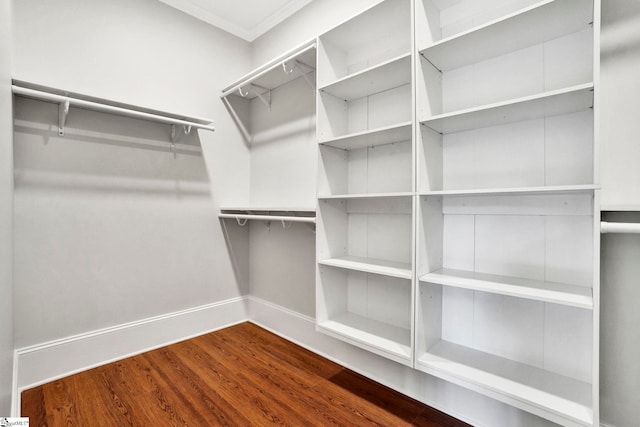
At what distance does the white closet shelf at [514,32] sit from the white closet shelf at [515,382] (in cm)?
145

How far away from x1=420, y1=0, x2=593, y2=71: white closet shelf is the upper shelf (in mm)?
870

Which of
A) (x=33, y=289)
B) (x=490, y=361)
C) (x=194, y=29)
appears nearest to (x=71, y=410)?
(x=33, y=289)

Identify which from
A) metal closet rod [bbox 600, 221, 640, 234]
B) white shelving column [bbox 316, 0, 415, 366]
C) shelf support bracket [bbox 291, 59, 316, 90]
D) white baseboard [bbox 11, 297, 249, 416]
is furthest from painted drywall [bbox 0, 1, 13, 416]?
metal closet rod [bbox 600, 221, 640, 234]

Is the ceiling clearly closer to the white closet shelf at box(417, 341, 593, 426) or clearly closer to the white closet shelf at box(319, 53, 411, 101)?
the white closet shelf at box(319, 53, 411, 101)

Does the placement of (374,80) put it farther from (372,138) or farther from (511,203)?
(511,203)

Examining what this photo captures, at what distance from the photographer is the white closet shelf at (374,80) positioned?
1.56m

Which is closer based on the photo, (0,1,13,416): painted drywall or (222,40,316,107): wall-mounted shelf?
(0,1,13,416): painted drywall

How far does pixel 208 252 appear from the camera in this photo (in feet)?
8.91

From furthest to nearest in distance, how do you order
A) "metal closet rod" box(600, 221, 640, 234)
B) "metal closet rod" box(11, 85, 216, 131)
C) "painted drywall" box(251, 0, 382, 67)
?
"painted drywall" box(251, 0, 382, 67) → "metal closet rod" box(11, 85, 216, 131) → "metal closet rod" box(600, 221, 640, 234)

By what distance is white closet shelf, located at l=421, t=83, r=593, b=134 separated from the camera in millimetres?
1105

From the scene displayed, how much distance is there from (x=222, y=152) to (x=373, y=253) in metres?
1.71

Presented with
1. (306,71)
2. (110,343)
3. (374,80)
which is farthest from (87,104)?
(374,80)

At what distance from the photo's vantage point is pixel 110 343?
85.7 inches

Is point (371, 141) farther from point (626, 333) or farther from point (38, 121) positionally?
point (38, 121)
